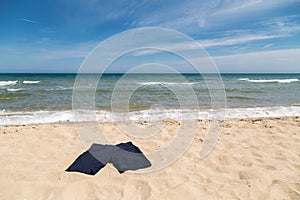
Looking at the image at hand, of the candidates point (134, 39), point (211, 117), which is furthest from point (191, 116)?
point (134, 39)

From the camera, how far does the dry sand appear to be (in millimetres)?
2623

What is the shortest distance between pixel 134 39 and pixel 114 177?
2.71 m

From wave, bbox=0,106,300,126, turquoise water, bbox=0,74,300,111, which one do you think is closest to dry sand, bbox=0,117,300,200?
wave, bbox=0,106,300,126

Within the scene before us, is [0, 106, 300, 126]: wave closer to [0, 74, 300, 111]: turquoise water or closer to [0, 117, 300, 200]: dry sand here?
[0, 74, 300, 111]: turquoise water

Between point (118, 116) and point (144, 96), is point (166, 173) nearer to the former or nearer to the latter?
point (118, 116)

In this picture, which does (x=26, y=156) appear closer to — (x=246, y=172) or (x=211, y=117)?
(x=246, y=172)

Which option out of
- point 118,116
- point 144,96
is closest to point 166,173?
point 118,116

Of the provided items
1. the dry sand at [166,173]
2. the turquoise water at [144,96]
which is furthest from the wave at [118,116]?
the dry sand at [166,173]

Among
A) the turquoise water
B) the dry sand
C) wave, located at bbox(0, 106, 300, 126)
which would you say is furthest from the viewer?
the turquoise water

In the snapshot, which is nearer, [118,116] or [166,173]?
[166,173]

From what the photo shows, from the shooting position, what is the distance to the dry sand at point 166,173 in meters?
2.62

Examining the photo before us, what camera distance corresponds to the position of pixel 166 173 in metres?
3.13

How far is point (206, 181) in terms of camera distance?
2895mm

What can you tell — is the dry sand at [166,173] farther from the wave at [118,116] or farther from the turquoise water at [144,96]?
the turquoise water at [144,96]
